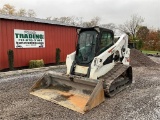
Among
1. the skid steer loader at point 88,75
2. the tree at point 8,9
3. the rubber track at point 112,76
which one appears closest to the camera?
the skid steer loader at point 88,75

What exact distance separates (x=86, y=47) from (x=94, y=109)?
228 centimetres

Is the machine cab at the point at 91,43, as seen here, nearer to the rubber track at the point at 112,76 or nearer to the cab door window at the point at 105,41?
the cab door window at the point at 105,41

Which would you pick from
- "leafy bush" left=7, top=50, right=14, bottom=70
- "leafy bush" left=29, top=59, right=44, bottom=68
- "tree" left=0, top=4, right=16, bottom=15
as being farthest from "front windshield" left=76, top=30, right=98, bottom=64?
"tree" left=0, top=4, right=16, bottom=15

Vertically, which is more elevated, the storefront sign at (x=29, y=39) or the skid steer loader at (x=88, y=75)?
the storefront sign at (x=29, y=39)

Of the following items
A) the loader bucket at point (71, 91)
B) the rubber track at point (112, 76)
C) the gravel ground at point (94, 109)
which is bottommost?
the gravel ground at point (94, 109)

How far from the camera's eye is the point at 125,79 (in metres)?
7.48

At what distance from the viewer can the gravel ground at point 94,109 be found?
477cm

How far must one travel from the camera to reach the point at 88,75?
20.3 ft

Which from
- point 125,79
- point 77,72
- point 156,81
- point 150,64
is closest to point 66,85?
point 77,72

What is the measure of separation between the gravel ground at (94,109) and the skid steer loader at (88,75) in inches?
10.4

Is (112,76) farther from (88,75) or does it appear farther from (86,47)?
(86,47)

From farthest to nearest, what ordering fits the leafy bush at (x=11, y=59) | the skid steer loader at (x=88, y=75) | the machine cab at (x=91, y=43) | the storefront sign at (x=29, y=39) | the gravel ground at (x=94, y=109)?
1. the storefront sign at (x=29, y=39)
2. the leafy bush at (x=11, y=59)
3. the machine cab at (x=91, y=43)
4. the skid steer loader at (x=88, y=75)
5. the gravel ground at (x=94, y=109)

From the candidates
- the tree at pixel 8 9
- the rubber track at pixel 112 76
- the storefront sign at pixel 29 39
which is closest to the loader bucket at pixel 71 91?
the rubber track at pixel 112 76

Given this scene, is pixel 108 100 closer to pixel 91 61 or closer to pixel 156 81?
pixel 91 61
